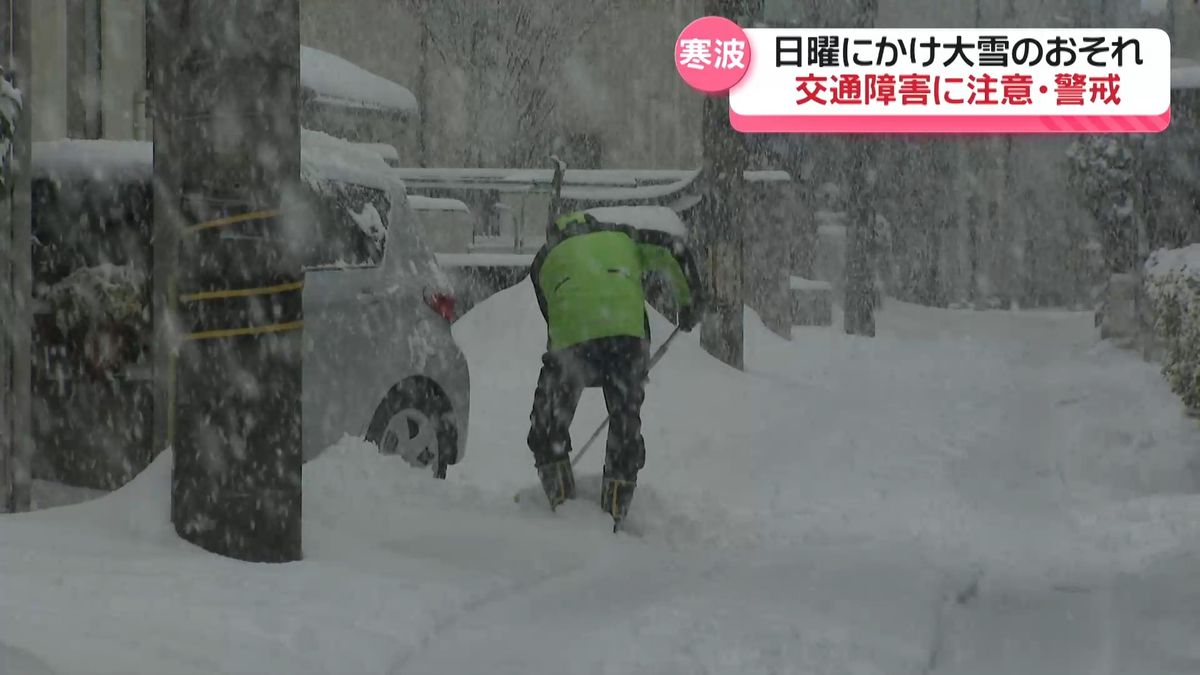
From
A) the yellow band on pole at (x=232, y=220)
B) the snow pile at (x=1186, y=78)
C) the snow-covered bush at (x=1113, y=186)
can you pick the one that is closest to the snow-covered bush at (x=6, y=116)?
the yellow band on pole at (x=232, y=220)

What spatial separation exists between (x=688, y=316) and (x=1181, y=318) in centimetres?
591

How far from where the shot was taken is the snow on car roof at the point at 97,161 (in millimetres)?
6488

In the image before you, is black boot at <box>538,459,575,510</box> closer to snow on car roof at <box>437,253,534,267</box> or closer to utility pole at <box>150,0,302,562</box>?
utility pole at <box>150,0,302,562</box>

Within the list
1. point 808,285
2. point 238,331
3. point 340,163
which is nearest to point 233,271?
point 238,331

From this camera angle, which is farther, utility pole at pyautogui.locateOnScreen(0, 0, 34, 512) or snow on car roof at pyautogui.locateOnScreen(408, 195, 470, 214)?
snow on car roof at pyautogui.locateOnScreen(408, 195, 470, 214)

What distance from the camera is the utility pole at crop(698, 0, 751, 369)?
1567 cm

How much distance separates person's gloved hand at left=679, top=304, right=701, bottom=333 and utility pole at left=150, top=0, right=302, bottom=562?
8.59 ft

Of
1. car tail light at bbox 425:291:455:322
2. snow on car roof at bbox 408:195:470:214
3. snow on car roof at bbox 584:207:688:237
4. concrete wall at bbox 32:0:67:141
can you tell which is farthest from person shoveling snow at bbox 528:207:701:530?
snow on car roof at bbox 408:195:470:214

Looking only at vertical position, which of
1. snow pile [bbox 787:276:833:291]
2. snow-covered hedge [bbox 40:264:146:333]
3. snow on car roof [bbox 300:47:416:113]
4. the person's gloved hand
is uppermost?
snow on car roof [bbox 300:47:416:113]

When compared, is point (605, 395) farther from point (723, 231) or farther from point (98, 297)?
point (723, 231)

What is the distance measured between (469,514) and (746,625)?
2.07 metres

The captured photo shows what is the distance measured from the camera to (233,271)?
5.35 metres

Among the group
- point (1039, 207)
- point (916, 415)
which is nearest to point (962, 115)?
point (916, 415)

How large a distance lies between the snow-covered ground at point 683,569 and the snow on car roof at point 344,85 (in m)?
9.79
